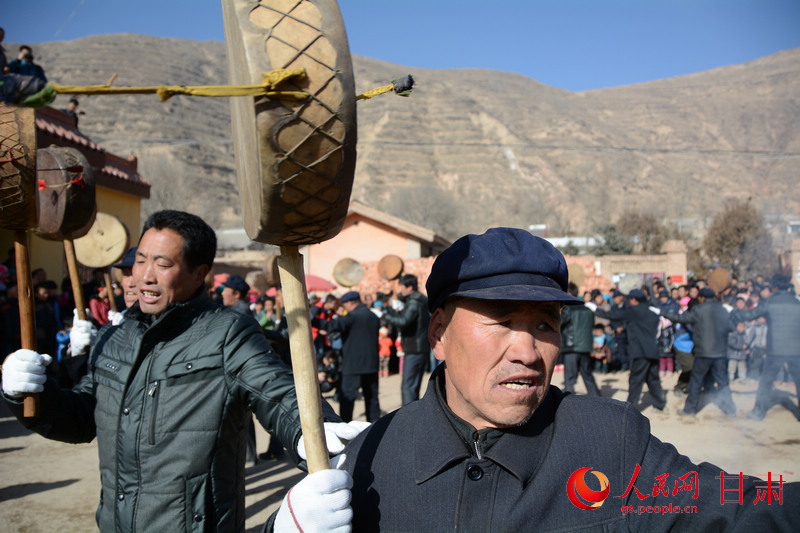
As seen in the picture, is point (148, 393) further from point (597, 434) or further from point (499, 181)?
point (499, 181)

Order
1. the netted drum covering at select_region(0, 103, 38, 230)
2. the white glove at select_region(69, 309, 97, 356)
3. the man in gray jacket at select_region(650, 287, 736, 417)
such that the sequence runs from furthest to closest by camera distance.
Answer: the man in gray jacket at select_region(650, 287, 736, 417) → the white glove at select_region(69, 309, 97, 356) → the netted drum covering at select_region(0, 103, 38, 230)

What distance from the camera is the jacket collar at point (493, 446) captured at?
1504 mm

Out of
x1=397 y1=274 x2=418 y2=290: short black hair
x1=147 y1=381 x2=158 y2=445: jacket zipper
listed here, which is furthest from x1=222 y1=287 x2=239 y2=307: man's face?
x1=147 y1=381 x2=158 y2=445: jacket zipper

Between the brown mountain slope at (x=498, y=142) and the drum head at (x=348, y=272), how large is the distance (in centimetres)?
3029

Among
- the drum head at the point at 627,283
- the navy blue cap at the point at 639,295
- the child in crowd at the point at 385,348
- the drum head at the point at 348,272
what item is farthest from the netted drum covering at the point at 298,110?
the drum head at the point at 627,283

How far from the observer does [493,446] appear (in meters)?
1.55

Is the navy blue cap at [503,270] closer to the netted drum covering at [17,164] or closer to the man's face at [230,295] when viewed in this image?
the netted drum covering at [17,164]

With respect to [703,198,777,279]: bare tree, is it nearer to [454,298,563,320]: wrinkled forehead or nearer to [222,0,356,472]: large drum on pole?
[454,298,563,320]: wrinkled forehead

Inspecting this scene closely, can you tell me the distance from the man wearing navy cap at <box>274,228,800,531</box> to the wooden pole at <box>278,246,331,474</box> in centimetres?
7

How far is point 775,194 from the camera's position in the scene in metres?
79.4

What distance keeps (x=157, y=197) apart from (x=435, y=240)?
83.6 ft

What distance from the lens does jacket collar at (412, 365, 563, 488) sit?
1.50 meters

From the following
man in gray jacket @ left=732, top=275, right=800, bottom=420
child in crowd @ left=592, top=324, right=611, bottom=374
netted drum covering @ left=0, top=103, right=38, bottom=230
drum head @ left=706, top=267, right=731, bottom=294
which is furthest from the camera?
drum head @ left=706, top=267, right=731, bottom=294

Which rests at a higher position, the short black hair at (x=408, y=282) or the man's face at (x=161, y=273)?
the man's face at (x=161, y=273)
